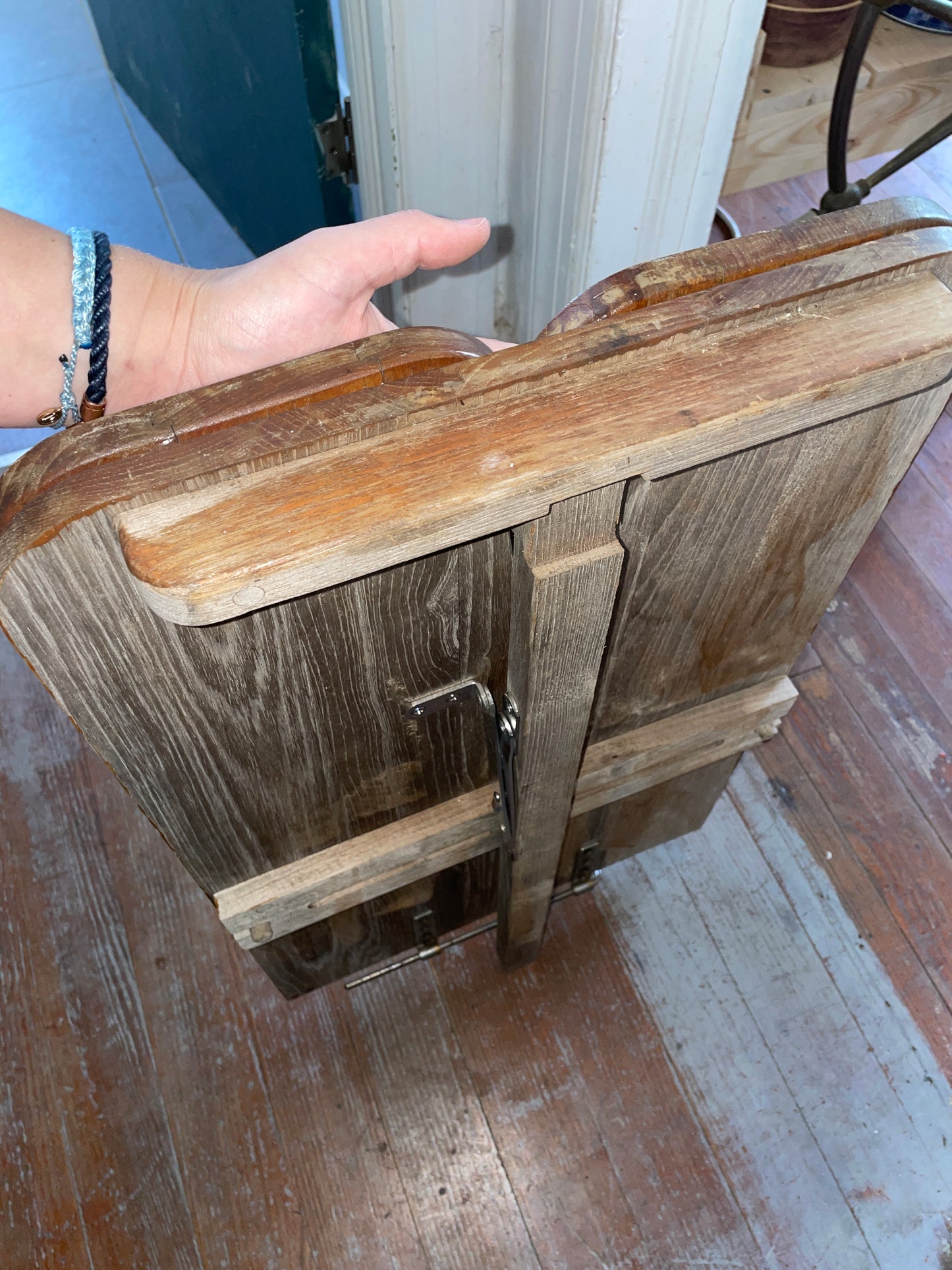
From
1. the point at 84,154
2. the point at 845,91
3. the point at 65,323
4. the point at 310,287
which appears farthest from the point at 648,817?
the point at 84,154

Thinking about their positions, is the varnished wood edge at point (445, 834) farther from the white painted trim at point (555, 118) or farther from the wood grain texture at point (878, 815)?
the white painted trim at point (555, 118)

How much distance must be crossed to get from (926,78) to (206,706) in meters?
1.56

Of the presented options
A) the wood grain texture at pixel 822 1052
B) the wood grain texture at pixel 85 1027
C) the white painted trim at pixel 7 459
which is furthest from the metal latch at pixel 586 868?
the white painted trim at pixel 7 459

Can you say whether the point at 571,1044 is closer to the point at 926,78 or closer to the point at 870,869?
the point at 870,869

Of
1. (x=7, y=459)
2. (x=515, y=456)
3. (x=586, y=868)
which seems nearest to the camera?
(x=515, y=456)

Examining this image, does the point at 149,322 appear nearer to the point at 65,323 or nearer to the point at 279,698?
the point at 65,323

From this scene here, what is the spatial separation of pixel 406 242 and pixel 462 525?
1.19 ft

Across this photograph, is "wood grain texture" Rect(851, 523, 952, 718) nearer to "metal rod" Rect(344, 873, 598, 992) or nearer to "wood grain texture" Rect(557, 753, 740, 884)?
"wood grain texture" Rect(557, 753, 740, 884)

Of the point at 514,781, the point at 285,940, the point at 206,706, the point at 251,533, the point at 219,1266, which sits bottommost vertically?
the point at 219,1266

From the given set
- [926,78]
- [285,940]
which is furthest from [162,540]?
[926,78]

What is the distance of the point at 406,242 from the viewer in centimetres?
72

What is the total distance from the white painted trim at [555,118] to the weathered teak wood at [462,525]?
496 mm

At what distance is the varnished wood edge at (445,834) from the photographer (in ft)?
2.78

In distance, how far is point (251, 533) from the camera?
17.4 inches
